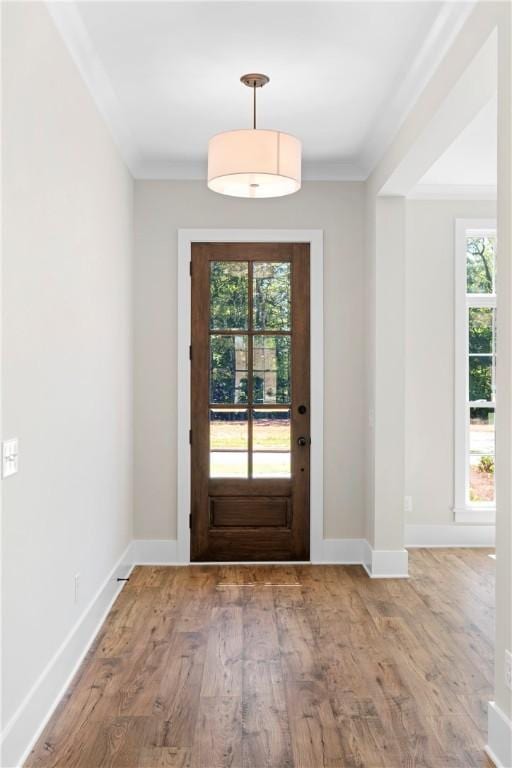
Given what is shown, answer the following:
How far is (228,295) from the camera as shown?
15.5 ft

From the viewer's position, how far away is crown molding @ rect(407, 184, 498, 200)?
4.98 metres

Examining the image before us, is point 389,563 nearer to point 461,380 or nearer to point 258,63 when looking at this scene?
point 461,380

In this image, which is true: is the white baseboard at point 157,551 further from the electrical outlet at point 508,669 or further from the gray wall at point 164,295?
the electrical outlet at point 508,669

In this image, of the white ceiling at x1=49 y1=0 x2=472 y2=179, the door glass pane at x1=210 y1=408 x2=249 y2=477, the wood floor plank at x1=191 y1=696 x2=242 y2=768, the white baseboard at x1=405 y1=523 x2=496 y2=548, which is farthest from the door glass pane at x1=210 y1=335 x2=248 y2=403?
the wood floor plank at x1=191 y1=696 x2=242 y2=768

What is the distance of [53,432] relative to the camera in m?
2.62

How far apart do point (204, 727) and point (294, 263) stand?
3153 millimetres

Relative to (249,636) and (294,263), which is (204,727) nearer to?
(249,636)

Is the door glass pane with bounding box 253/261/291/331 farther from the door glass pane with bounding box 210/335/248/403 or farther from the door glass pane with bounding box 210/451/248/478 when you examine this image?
the door glass pane with bounding box 210/451/248/478

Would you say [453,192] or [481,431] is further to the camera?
[481,431]

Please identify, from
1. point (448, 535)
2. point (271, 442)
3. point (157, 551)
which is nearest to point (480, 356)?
point (448, 535)

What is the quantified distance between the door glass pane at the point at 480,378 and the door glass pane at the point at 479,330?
0.07 metres

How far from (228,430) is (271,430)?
0.31m

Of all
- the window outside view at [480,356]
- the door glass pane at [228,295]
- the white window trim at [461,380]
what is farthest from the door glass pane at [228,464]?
the window outside view at [480,356]

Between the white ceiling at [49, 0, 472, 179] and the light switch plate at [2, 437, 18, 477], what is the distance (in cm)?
166
